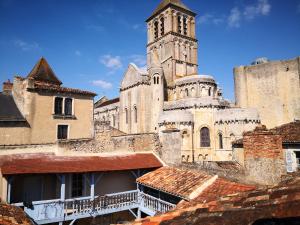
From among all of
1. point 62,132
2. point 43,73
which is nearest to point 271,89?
point 62,132

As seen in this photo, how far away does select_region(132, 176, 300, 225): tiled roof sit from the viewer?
10.5ft

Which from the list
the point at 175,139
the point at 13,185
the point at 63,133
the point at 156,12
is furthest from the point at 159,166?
the point at 156,12

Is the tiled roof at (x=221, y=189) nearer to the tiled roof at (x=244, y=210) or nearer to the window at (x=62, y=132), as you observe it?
the tiled roof at (x=244, y=210)

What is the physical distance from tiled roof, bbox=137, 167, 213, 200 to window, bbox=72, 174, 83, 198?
3.74 metres

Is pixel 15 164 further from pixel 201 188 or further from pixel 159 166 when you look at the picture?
pixel 201 188

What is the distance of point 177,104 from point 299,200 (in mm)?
31175

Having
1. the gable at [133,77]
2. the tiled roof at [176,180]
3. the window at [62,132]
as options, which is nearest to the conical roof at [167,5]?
the gable at [133,77]

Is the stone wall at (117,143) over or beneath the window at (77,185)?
over

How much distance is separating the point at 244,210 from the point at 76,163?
478 inches

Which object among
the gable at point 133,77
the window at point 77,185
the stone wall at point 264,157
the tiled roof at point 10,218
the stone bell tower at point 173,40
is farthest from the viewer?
the stone bell tower at point 173,40

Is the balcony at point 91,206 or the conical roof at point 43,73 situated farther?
the conical roof at point 43,73

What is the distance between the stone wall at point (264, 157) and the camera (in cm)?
940

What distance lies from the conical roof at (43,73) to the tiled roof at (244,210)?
27.8m

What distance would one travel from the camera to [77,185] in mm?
15500
